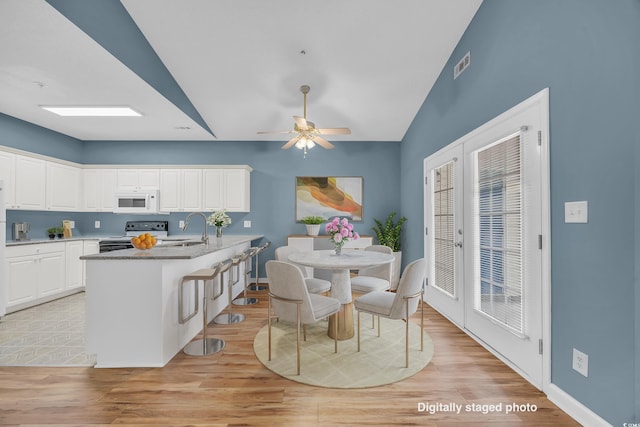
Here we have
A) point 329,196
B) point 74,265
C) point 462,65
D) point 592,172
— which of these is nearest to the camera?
point 592,172

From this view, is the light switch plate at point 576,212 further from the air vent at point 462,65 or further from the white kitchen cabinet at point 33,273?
the white kitchen cabinet at point 33,273

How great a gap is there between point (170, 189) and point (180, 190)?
0.17 m

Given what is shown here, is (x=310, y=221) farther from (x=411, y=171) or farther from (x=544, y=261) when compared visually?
(x=544, y=261)

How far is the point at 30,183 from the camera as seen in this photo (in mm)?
4160

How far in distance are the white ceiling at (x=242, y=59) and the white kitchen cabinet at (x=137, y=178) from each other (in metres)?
0.75

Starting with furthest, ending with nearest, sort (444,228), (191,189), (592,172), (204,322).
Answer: (191,189)
(444,228)
(204,322)
(592,172)

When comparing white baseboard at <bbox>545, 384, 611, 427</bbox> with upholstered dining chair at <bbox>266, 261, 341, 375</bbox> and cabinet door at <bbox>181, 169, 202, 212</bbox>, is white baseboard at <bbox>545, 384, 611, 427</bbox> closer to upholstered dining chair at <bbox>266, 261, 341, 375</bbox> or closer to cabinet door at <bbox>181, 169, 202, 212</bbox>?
upholstered dining chair at <bbox>266, 261, 341, 375</bbox>

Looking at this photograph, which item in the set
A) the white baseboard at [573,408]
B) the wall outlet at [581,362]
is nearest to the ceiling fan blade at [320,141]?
the wall outlet at [581,362]

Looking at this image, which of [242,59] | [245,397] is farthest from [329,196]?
[245,397]

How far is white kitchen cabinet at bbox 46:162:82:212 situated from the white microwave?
63cm

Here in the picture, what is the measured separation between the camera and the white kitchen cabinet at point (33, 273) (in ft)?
11.9

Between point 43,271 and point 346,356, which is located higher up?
point 43,271

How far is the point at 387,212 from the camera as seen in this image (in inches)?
220

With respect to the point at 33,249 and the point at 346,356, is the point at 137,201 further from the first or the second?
the point at 346,356
